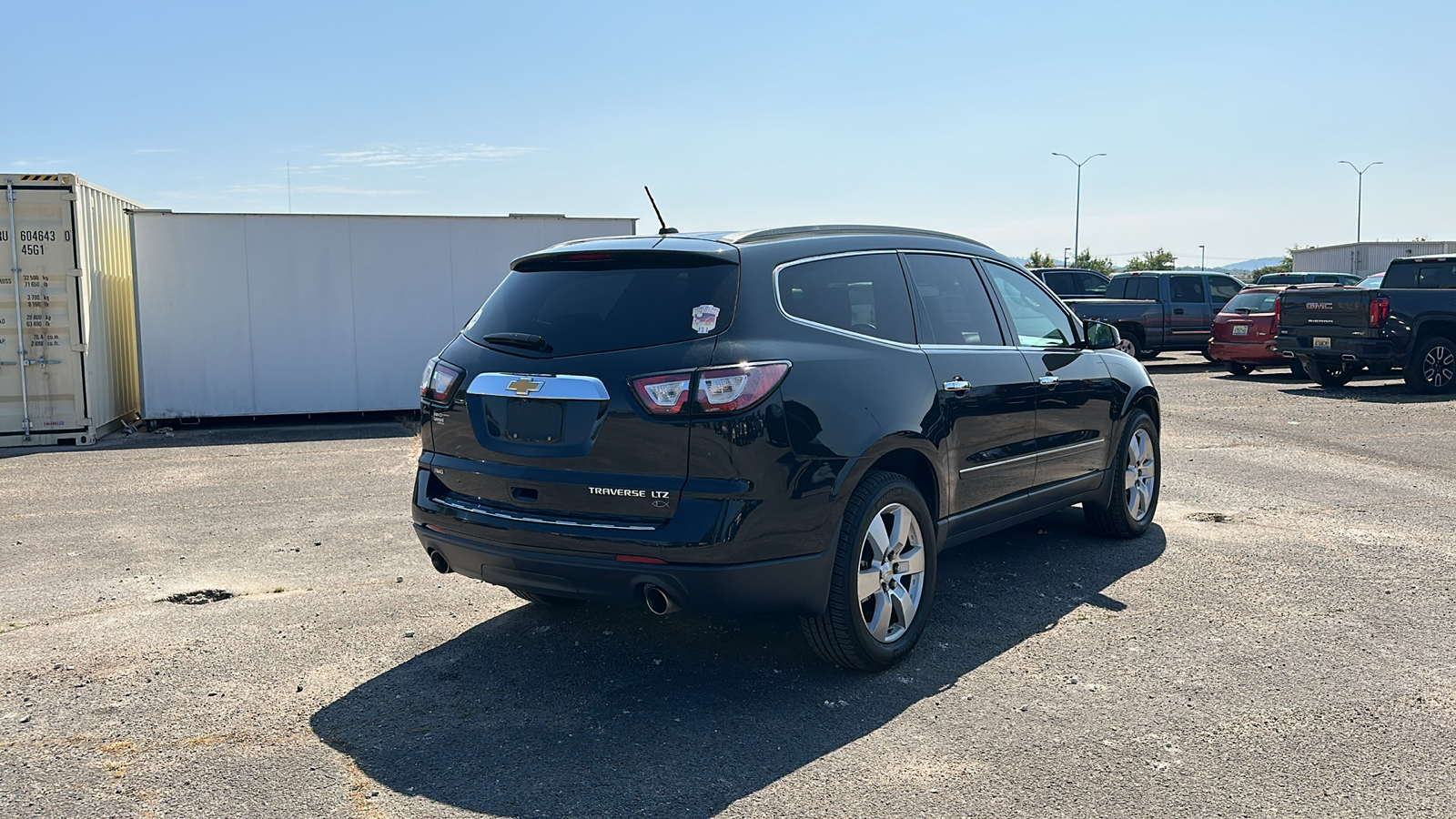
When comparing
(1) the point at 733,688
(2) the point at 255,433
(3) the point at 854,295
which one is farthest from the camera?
(2) the point at 255,433

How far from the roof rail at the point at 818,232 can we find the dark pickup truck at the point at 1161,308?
18.0 metres

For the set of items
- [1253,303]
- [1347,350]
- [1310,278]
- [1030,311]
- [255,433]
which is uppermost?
[1310,278]

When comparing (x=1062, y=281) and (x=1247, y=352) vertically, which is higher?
(x=1062, y=281)

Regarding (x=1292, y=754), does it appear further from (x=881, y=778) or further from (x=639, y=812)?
(x=639, y=812)

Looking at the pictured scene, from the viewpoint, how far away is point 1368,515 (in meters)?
7.76

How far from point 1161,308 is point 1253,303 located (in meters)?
2.73

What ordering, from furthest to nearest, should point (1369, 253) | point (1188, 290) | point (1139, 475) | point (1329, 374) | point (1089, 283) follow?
point (1369, 253), point (1089, 283), point (1188, 290), point (1329, 374), point (1139, 475)

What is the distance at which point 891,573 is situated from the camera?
4.75m

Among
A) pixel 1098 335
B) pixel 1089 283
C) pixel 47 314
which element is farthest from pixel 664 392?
pixel 1089 283

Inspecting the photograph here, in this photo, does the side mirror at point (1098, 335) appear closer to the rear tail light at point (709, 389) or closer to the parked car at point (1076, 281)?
the rear tail light at point (709, 389)

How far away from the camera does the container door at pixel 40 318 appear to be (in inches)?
512

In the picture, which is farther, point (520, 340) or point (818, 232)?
point (818, 232)

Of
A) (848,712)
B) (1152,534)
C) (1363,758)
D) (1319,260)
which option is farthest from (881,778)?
(1319,260)

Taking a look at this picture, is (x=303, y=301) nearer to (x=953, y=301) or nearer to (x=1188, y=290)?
(x=953, y=301)
